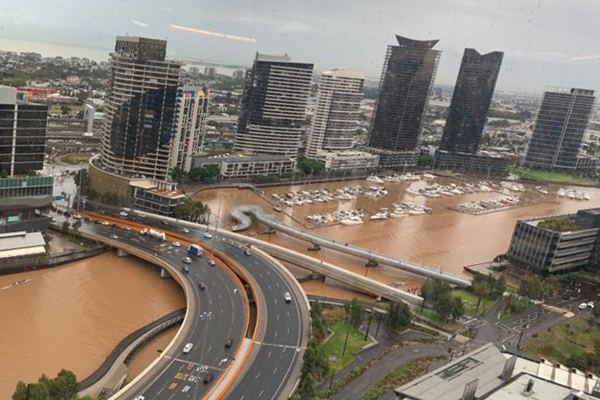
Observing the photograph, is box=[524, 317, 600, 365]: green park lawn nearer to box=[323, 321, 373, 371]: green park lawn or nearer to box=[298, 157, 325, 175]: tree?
box=[323, 321, 373, 371]: green park lawn

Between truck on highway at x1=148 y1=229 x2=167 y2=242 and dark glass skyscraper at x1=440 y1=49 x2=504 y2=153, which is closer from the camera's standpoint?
truck on highway at x1=148 y1=229 x2=167 y2=242

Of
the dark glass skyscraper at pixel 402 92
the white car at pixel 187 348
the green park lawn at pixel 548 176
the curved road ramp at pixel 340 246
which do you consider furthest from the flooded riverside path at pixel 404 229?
the green park lawn at pixel 548 176

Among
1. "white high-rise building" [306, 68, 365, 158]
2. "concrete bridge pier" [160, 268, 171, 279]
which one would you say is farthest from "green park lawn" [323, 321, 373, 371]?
"white high-rise building" [306, 68, 365, 158]

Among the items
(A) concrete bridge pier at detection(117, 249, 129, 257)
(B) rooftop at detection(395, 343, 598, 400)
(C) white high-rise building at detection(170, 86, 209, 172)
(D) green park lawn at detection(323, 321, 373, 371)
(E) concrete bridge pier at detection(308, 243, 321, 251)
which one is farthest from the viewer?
(C) white high-rise building at detection(170, 86, 209, 172)

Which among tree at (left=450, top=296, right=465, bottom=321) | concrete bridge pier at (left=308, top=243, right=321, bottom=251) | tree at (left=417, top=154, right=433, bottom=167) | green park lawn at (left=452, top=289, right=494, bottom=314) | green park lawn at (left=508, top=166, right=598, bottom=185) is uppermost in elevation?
green park lawn at (left=508, top=166, right=598, bottom=185)

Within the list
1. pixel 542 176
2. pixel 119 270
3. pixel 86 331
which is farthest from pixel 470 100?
pixel 86 331

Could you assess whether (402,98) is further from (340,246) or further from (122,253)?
(122,253)

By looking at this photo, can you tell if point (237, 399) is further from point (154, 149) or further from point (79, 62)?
point (79, 62)
